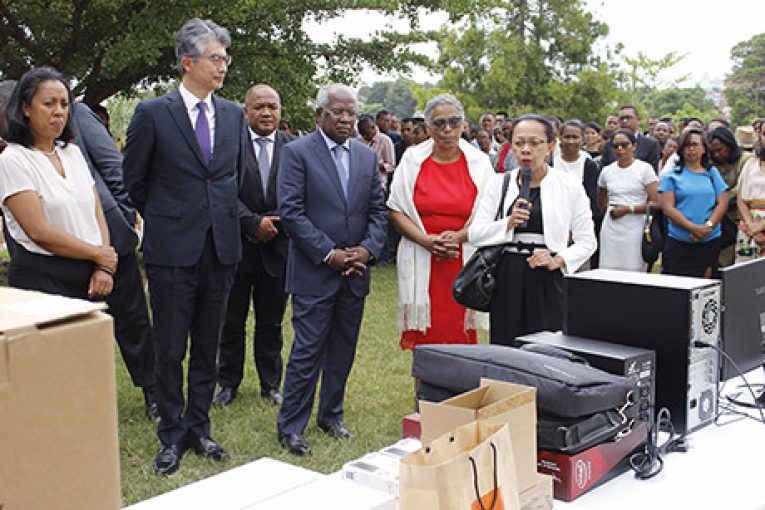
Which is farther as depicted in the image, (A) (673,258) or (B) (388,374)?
(A) (673,258)

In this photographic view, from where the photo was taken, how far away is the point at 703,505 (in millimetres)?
2080

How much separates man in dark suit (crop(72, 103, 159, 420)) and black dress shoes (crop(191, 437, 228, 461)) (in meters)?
0.53

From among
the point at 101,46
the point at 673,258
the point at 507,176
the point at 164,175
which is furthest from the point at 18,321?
the point at 101,46

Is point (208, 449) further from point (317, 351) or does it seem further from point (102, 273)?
point (102, 273)

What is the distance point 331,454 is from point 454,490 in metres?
2.72

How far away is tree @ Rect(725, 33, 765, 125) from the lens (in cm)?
3525

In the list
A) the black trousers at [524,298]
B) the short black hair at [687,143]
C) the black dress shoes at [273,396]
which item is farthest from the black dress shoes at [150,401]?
the short black hair at [687,143]

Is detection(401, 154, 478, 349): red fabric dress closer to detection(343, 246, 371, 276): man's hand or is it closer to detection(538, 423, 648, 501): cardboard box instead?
detection(343, 246, 371, 276): man's hand

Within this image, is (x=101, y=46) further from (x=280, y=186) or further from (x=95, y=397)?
(x=95, y=397)

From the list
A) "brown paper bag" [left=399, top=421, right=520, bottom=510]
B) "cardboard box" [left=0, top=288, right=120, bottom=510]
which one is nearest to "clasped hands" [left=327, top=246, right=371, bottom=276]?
"brown paper bag" [left=399, top=421, right=520, bottom=510]

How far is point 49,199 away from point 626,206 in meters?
5.17

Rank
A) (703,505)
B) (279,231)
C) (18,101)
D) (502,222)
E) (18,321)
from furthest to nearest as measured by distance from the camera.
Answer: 1. (279,231)
2. (502,222)
3. (18,101)
4. (703,505)
5. (18,321)

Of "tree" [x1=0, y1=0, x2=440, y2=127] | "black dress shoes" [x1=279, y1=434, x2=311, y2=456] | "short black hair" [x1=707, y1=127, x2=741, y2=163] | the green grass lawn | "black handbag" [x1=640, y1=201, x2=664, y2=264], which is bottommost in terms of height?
the green grass lawn

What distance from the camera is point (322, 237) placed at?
13.4 ft
